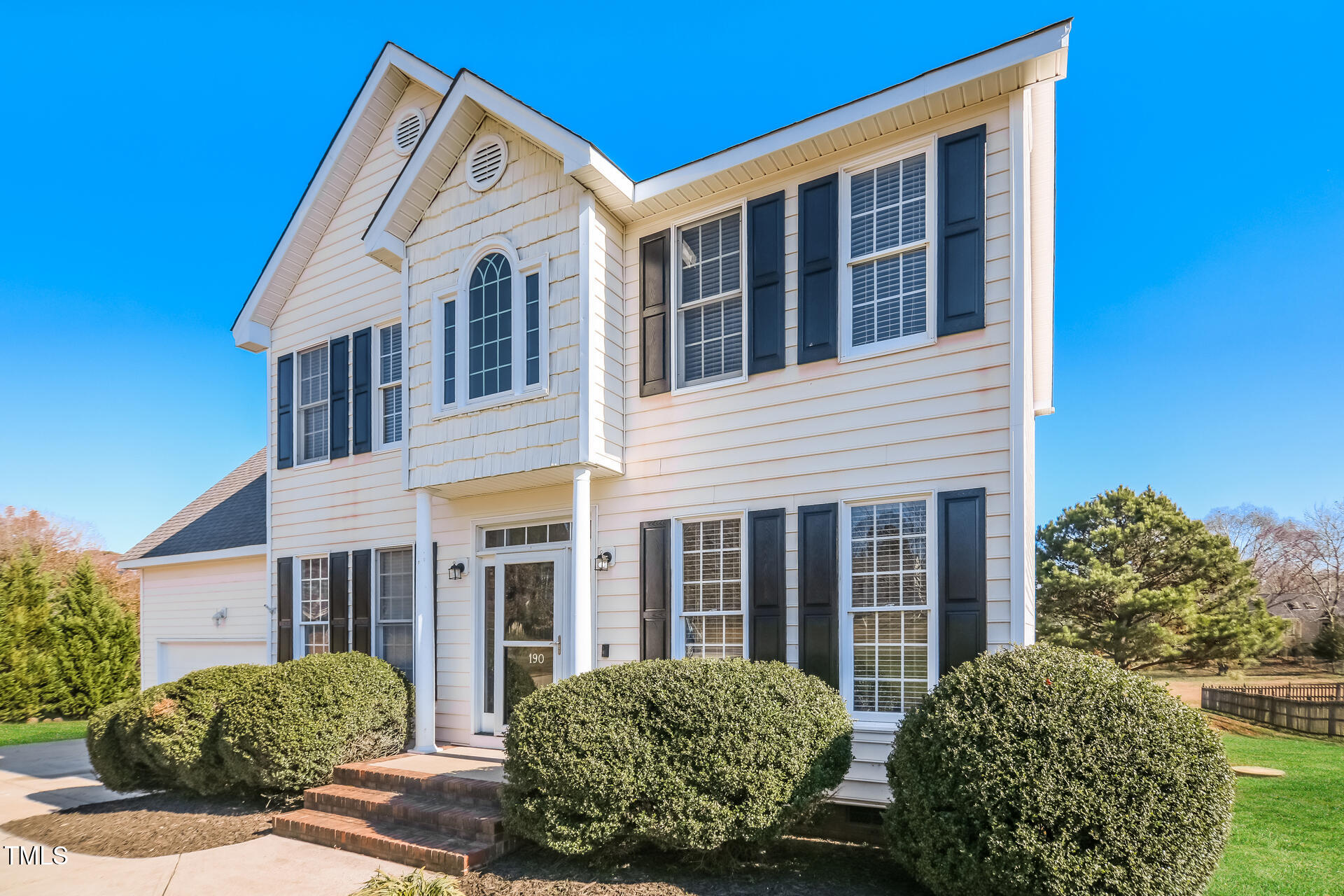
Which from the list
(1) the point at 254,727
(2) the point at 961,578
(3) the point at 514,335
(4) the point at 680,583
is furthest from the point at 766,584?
(1) the point at 254,727

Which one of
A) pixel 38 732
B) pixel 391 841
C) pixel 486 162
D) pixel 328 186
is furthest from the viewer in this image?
pixel 38 732

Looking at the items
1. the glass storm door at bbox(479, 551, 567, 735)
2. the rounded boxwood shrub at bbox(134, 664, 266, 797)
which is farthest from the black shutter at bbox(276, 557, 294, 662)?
the glass storm door at bbox(479, 551, 567, 735)

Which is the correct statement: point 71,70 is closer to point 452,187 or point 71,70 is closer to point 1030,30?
point 452,187

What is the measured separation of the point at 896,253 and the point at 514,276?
3.69 m

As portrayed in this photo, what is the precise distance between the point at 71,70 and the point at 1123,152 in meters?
21.9

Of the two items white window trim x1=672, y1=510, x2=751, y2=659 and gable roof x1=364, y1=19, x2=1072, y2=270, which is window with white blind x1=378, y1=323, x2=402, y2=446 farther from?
white window trim x1=672, y1=510, x2=751, y2=659

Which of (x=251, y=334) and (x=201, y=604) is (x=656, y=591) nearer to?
(x=251, y=334)

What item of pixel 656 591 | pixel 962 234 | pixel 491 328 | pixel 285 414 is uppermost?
pixel 962 234

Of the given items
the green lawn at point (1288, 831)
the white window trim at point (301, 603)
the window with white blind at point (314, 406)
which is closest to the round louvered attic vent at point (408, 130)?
the window with white blind at point (314, 406)

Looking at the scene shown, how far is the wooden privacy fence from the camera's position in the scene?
45.2ft

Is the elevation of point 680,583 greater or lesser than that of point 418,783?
greater

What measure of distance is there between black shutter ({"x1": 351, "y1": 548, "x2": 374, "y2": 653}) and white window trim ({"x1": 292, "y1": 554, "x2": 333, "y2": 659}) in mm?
544

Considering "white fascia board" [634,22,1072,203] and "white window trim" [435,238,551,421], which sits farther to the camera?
"white window trim" [435,238,551,421]

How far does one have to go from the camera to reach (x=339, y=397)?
10.6 m
